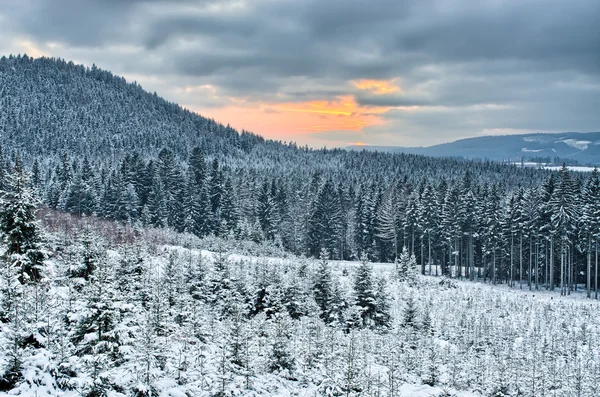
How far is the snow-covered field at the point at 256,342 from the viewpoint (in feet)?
47.0

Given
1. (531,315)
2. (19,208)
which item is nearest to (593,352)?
(531,315)

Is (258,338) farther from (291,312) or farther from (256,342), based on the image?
(291,312)

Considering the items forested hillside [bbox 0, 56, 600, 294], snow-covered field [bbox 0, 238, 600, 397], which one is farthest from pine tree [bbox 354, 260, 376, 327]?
forested hillside [bbox 0, 56, 600, 294]

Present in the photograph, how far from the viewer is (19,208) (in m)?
23.0

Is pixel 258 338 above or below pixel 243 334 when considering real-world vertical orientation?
below

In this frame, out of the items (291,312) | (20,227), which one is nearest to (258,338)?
(291,312)

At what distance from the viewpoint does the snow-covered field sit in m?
14.3

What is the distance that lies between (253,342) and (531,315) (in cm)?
2945

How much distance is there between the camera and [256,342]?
18.5 metres

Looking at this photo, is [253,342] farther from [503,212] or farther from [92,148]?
[92,148]

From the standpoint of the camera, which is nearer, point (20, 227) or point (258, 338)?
point (258, 338)

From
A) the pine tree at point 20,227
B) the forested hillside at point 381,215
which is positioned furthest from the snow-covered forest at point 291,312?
the forested hillside at point 381,215

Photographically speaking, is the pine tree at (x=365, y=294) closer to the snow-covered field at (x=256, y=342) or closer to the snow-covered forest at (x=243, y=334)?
the snow-covered forest at (x=243, y=334)

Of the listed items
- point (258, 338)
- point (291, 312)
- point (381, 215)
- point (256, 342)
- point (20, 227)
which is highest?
point (381, 215)
